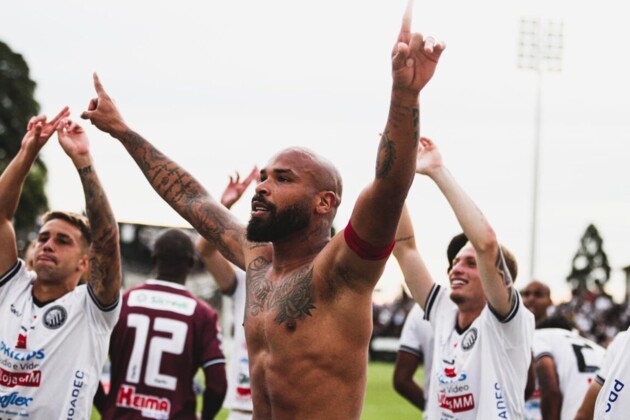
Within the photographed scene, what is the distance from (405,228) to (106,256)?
1959mm

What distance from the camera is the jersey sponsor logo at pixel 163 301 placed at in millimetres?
7988

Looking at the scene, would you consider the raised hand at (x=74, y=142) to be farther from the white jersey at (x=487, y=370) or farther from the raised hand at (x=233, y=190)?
the white jersey at (x=487, y=370)

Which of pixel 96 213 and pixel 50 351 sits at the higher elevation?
pixel 96 213

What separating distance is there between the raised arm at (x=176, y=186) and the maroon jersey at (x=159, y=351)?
8.46ft

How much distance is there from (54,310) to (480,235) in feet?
8.33

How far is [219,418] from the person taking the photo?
18.8 metres

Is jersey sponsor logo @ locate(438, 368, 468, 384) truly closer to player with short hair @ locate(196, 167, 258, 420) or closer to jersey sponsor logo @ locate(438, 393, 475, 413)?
jersey sponsor logo @ locate(438, 393, 475, 413)

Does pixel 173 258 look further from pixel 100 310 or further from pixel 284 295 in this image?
pixel 284 295

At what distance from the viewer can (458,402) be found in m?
6.46

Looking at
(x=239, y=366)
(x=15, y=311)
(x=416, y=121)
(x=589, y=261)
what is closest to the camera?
(x=416, y=121)

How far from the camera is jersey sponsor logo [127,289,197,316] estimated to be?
26.2 ft

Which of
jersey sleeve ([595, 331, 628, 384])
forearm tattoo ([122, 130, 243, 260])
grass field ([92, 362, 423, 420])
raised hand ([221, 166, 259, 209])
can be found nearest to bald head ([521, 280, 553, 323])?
raised hand ([221, 166, 259, 209])

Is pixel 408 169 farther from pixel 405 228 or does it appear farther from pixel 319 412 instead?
pixel 405 228

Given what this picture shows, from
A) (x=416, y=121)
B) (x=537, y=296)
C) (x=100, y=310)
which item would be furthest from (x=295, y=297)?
(x=537, y=296)
